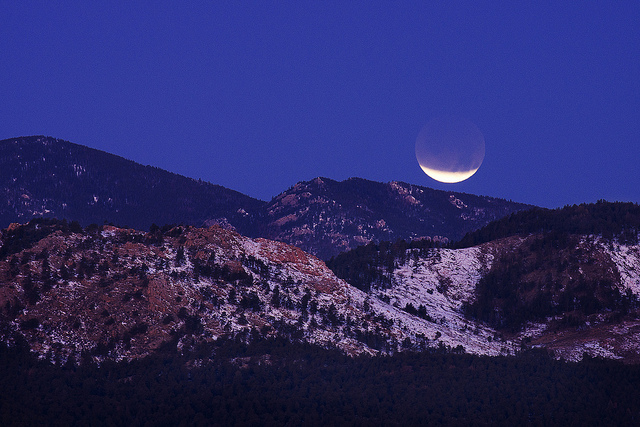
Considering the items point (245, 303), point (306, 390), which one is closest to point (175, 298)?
point (245, 303)

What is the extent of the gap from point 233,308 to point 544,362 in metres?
57.4

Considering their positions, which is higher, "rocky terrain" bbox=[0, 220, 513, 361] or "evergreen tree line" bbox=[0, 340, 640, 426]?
"rocky terrain" bbox=[0, 220, 513, 361]

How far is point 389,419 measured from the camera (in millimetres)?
119250

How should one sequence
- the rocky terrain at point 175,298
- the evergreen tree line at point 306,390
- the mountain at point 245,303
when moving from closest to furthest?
1. the evergreen tree line at point 306,390
2. the rocky terrain at point 175,298
3. the mountain at point 245,303

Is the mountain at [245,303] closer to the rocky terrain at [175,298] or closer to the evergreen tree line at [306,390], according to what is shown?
the rocky terrain at [175,298]

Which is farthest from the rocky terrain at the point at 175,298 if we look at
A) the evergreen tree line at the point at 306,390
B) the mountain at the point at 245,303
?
the evergreen tree line at the point at 306,390

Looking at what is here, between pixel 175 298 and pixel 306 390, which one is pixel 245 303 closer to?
pixel 175 298

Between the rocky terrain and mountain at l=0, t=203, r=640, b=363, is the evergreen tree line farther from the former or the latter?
mountain at l=0, t=203, r=640, b=363

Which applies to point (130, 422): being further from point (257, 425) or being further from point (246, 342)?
point (246, 342)

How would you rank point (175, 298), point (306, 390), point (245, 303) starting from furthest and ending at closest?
point (245, 303)
point (175, 298)
point (306, 390)

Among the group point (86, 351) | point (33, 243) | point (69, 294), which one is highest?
point (33, 243)

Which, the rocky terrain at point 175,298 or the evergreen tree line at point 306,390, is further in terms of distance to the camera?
the rocky terrain at point 175,298

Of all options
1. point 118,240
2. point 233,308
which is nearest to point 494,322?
point 233,308

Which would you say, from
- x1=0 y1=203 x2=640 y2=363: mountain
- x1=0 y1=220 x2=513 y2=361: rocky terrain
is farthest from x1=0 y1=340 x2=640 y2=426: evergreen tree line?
x1=0 y1=203 x2=640 y2=363: mountain
